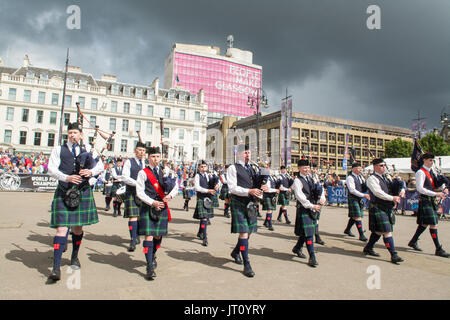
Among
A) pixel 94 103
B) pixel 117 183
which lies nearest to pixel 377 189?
pixel 117 183

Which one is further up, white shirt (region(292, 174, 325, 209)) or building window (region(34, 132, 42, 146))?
building window (region(34, 132, 42, 146))

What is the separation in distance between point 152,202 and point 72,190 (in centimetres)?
131

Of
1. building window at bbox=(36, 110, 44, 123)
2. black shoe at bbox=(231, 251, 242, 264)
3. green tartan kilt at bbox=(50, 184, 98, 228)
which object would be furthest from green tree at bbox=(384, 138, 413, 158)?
building window at bbox=(36, 110, 44, 123)

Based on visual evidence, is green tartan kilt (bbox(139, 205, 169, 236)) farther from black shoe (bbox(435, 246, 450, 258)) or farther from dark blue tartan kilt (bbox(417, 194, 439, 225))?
black shoe (bbox(435, 246, 450, 258))

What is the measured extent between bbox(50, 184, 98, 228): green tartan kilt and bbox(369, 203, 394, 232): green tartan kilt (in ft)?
18.2

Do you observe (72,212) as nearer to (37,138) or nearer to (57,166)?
(57,166)

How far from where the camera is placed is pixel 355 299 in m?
3.76

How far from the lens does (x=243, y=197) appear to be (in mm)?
5133

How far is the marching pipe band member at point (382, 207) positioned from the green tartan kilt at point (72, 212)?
5.57 m

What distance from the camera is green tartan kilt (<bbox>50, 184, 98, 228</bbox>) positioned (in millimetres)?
4434

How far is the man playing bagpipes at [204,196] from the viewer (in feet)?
23.1
